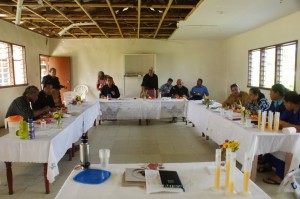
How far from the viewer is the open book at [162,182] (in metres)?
1.38

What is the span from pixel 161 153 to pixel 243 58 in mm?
4588

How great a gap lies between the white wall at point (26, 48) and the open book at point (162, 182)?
507cm

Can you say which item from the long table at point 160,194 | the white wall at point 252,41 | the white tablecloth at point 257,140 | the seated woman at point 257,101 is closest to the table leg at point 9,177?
the long table at point 160,194

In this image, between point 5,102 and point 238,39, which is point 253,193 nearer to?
point 5,102

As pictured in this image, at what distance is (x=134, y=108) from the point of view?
5605 millimetres

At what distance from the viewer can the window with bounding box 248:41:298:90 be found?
4.96 meters

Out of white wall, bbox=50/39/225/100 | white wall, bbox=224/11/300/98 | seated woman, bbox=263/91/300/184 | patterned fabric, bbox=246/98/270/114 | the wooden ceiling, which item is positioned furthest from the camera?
white wall, bbox=50/39/225/100

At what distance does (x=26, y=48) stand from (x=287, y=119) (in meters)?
6.38

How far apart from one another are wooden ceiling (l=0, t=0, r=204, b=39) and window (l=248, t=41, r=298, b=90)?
7.03 ft

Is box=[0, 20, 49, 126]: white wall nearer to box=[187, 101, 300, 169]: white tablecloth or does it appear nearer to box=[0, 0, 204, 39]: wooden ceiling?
box=[0, 0, 204, 39]: wooden ceiling

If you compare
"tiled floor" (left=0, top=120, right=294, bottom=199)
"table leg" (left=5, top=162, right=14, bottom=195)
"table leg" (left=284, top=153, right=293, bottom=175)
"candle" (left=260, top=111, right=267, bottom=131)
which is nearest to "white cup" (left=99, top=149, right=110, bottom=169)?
"tiled floor" (left=0, top=120, right=294, bottom=199)

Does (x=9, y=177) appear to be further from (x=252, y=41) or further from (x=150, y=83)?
(x=252, y=41)

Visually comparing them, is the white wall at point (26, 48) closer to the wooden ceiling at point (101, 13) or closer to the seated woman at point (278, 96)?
the wooden ceiling at point (101, 13)

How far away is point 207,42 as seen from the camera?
863 cm
